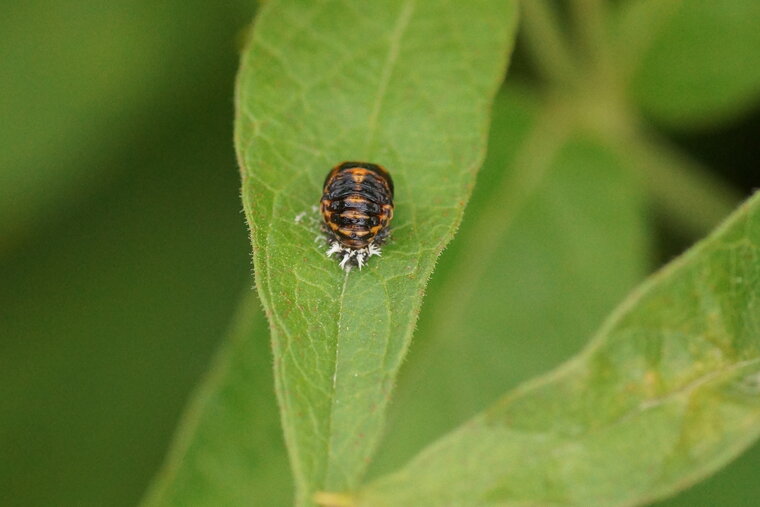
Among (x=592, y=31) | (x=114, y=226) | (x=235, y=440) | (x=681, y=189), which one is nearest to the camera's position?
(x=235, y=440)

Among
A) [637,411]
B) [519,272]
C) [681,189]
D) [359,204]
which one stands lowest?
[637,411]

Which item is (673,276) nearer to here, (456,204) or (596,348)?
(596,348)

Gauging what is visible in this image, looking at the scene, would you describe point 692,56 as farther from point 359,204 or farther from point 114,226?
point 114,226

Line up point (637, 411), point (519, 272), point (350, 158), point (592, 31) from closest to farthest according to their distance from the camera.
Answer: point (637, 411)
point (350, 158)
point (519, 272)
point (592, 31)

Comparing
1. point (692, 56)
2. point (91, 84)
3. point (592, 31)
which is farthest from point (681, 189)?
point (91, 84)

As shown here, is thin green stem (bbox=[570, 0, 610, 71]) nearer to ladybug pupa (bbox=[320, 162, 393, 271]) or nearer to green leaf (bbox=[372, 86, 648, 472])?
green leaf (bbox=[372, 86, 648, 472])

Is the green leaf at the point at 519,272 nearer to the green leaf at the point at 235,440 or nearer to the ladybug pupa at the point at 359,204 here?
the green leaf at the point at 235,440
